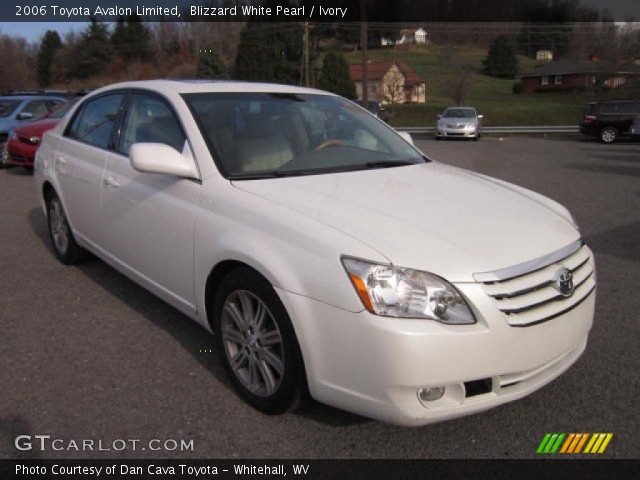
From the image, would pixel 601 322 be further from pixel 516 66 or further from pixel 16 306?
pixel 516 66

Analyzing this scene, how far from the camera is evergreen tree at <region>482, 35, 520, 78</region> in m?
76.1

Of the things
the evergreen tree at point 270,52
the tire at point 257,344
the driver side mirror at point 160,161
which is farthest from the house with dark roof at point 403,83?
the tire at point 257,344

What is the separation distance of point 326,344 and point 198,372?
3.98 feet

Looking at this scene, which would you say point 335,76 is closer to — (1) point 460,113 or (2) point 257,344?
(1) point 460,113

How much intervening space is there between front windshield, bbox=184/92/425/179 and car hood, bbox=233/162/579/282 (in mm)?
191

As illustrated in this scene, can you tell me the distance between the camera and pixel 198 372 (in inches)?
127

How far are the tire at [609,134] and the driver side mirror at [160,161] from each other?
23306 mm

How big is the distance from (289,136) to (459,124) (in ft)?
73.8

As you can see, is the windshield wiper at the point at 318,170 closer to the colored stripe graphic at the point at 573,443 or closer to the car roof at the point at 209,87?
the car roof at the point at 209,87

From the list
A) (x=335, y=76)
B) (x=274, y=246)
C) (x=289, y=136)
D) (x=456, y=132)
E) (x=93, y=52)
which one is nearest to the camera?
(x=274, y=246)

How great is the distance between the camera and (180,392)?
3.01 meters

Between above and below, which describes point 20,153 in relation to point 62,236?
above

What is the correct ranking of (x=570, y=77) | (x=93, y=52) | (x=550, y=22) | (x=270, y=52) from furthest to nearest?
(x=570, y=77)
(x=550, y=22)
(x=93, y=52)
(x=270, y=52)
